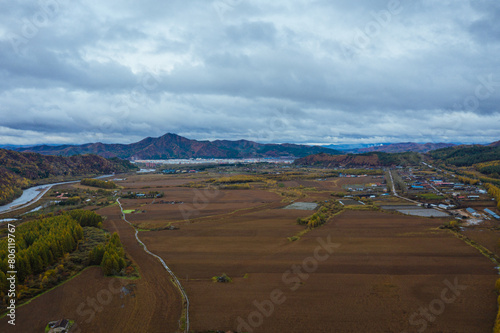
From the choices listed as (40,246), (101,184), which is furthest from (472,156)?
(101,184)

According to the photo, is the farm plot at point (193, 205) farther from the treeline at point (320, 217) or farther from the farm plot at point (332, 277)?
the treeline at point (320, 217)

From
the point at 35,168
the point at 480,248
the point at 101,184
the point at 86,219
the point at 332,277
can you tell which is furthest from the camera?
the point at 35,168

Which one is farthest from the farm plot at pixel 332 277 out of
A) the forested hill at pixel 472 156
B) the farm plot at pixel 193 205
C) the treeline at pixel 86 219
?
the forested hill at pixel 472 156

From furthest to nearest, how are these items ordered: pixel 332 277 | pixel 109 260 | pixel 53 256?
1. pixel 53 256
2. pixel 109 260
3. pixel 332 277

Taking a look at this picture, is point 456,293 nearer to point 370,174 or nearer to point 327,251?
point 327,251

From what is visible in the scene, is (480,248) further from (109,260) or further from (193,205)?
(193,205)

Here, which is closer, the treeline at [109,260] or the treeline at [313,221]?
the treeline at [109,260]
